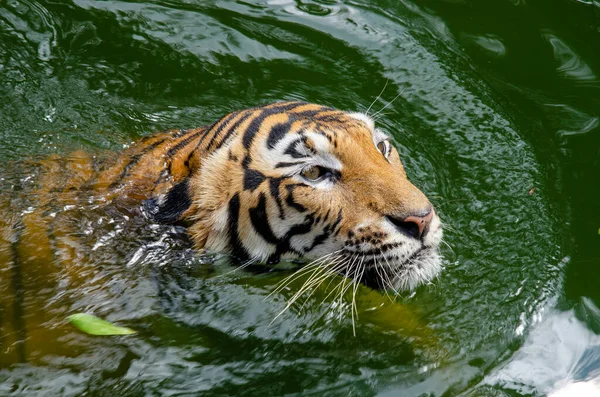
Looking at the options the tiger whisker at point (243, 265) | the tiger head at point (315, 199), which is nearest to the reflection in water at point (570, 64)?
the tiger head at point (315, 199)

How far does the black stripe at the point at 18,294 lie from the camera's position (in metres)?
2.96

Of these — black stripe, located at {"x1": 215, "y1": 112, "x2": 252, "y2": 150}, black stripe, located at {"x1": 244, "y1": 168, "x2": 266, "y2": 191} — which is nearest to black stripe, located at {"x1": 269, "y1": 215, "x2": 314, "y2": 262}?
black stripe, located at {"x1": 244, "y1": 168, "x2": 266, "y2": 191}

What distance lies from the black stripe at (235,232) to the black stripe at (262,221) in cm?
7

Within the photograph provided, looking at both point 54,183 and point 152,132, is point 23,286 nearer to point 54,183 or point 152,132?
point 54,183

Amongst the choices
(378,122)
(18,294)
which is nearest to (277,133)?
(18,294)

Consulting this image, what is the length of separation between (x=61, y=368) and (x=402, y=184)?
149 centimetres

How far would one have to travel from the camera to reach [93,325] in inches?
121

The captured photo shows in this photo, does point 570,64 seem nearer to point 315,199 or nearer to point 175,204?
point 315,199

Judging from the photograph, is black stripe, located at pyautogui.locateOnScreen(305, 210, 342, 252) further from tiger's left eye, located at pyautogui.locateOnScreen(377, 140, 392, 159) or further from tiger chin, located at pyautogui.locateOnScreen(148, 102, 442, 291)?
tiger's left eye, located at pyautogui.locateOnScreen(377, 140, 392, 159)

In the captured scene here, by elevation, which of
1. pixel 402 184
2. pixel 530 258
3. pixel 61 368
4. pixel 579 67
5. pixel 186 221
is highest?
pixel 579 67

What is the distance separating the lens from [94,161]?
3545 mm

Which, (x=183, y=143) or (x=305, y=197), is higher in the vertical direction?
(x=305, y=197)

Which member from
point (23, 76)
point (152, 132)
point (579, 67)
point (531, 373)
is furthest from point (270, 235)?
point (579, 67)

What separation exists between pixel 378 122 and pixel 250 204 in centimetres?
177
